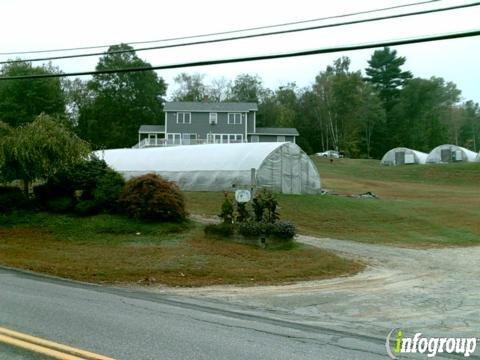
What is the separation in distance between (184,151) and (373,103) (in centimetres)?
5506

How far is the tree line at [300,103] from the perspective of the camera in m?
77.4

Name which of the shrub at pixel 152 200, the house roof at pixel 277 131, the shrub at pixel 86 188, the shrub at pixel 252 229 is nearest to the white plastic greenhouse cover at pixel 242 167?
the shrub at pixel 86 188

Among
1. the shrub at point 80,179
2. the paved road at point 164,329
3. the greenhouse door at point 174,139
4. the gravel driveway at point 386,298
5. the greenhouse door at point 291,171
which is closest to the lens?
the paved road at point 164,329

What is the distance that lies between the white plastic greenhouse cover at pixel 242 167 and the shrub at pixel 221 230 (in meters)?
12.7

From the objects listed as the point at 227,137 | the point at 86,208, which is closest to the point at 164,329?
the point at 86,208

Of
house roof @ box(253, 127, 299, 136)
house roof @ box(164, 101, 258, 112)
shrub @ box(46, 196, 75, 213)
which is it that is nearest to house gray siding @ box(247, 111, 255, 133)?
house roof @ box(253, 127, 299, 136)

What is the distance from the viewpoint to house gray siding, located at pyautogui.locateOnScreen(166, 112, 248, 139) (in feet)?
236

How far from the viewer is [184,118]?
72.2 m

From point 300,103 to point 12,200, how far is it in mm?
73008

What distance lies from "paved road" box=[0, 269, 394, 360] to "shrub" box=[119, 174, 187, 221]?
911 centimetres

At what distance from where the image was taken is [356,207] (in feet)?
92.9

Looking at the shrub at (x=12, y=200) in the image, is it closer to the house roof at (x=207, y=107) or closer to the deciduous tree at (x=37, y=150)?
the deciduous tree at (x=37, y=150)

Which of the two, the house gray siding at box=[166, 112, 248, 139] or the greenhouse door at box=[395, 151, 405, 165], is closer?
the greenhouse door at box=[395, 151, 405, 165]

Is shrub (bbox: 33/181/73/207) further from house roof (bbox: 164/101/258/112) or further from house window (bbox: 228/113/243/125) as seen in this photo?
house window (bbox: 228/113/243/125)
